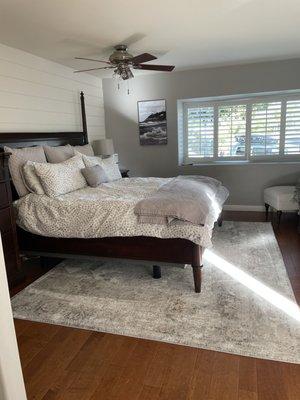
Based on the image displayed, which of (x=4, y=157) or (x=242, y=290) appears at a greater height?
(x=4, y=157)

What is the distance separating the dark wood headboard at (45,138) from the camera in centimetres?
339

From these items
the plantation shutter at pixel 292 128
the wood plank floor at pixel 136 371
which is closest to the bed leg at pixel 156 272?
the wood plank floor at pixel 136 371

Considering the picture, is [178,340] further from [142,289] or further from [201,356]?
[142,289]

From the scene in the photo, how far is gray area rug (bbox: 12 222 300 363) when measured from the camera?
209cm

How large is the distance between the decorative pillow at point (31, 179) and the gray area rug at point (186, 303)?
892 millimetres

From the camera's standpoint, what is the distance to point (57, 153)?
3867mm

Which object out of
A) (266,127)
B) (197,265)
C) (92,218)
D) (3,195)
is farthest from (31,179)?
(266,127)

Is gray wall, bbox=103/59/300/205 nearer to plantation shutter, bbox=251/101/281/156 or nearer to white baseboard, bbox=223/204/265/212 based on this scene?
white baseboard, bbox=223/204/265/212

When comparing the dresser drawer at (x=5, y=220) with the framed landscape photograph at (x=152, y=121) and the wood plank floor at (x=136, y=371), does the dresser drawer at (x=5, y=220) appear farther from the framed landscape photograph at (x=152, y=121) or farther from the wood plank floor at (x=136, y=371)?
the framed landscape photograph at (x=152, y=121)

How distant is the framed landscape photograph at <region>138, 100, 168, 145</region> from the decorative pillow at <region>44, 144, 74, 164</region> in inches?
68.7

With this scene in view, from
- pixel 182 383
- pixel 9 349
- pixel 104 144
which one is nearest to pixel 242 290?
pixel 182 383

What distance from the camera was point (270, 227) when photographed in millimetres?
4309

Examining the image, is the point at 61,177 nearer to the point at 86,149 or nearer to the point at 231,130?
the point at 86,149

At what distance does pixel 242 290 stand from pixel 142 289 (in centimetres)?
91
